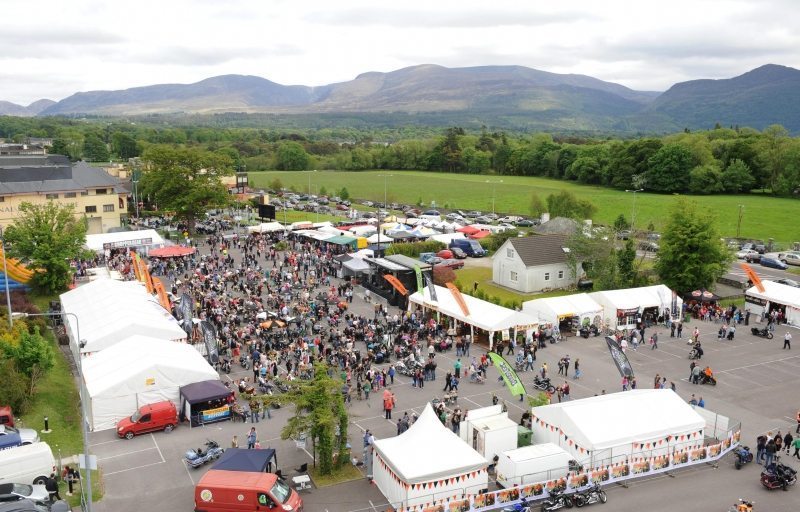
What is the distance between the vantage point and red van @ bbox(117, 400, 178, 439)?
72.4 ft

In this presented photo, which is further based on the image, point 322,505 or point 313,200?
point 313,200

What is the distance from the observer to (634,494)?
18531 millimetres

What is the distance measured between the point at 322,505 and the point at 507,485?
502 centimetres

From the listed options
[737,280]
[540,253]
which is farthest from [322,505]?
[737,280]

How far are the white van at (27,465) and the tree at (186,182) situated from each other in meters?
44.1

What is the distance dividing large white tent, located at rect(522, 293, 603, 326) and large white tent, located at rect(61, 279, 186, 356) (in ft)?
55.8

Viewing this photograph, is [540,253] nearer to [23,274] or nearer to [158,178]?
[23,274]

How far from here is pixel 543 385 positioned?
86.3 ft

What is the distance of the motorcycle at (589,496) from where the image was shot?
58.4ft

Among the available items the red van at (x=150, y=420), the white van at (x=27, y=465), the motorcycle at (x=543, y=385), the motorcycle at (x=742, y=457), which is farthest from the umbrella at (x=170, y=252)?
the motorcycle at (x=742, y=457)

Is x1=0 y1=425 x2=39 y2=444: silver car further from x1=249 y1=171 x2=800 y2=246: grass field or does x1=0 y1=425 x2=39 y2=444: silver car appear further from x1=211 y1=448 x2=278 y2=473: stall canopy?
x1=249 y1=171 x2=800 y2=246: grass field

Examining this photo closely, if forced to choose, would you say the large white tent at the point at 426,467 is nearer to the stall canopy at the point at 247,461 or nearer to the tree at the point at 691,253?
the stall canopy at the point at 247,461

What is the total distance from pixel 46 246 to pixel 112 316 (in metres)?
11.5

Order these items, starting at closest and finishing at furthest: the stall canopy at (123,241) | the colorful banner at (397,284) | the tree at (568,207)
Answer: the colorful banner at (397,284) < the stall canopy at (123,241) < the tree at (568,207)
